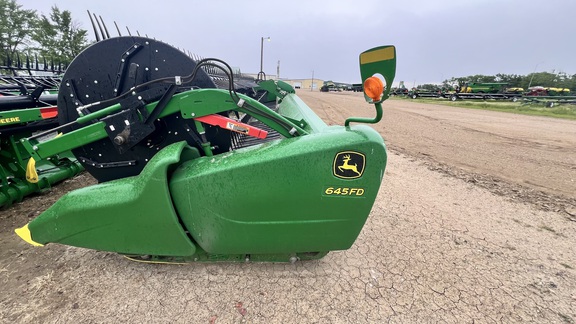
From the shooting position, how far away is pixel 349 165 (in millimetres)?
1603

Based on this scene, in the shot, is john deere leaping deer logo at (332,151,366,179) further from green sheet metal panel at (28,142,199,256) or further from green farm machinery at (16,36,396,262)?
green sheet metal panel at (28,142,199,256)

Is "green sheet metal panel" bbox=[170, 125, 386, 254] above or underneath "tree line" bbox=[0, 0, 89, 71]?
underneath


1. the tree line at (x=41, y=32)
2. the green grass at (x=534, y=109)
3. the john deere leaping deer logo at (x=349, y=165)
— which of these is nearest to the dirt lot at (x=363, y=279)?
the john deere leaping deer logo at (x=349, y=165)

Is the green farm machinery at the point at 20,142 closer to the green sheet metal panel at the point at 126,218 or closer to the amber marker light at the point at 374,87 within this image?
the green sheet metal panel at the point at 126,218

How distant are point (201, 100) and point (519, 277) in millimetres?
2872

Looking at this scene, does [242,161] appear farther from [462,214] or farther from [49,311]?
[462,214]

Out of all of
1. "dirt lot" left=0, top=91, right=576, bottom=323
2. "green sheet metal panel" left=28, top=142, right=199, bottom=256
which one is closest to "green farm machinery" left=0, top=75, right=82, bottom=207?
"dirt lot" left=0, top=91, right=576, bottom=323

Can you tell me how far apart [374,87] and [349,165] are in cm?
46

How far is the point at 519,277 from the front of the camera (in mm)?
2195

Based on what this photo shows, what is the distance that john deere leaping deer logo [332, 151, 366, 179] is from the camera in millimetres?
1589

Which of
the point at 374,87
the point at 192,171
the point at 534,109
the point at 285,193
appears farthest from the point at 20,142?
the point at 534,109

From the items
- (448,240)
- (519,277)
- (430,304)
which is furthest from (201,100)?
(519,277)

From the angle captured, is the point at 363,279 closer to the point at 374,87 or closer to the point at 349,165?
the point at 349,165

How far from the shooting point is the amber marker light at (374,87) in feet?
4.75
